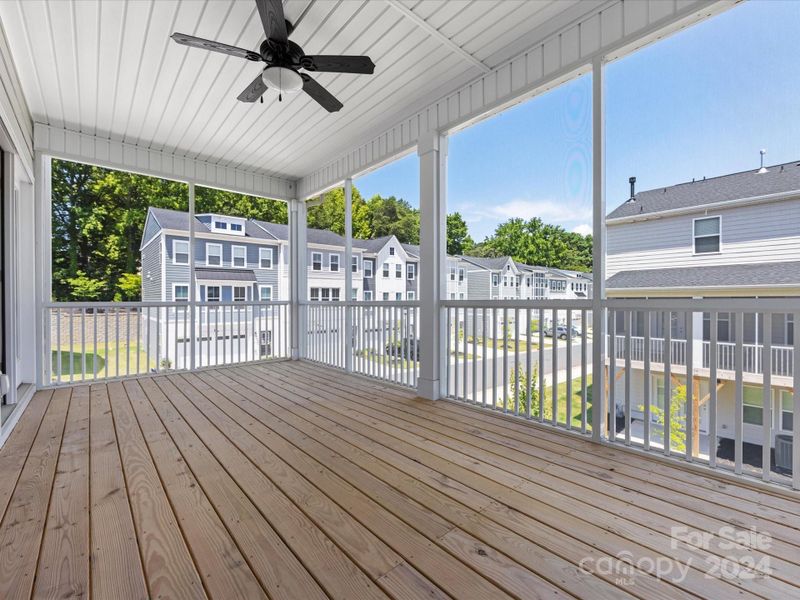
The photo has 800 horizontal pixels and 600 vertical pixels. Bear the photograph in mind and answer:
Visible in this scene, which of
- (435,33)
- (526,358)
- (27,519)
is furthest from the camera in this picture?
(526,358)

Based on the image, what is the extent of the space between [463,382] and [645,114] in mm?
2299

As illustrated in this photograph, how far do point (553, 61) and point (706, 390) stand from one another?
7.49ft

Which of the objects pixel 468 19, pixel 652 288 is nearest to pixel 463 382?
pixel 652 288

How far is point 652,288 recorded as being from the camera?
2.19 metres

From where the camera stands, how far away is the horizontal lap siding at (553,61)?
208cm

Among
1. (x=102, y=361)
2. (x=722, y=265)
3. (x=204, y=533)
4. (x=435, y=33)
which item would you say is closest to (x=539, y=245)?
(x=722, y=265)

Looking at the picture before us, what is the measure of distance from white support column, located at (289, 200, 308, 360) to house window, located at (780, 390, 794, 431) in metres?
4.96

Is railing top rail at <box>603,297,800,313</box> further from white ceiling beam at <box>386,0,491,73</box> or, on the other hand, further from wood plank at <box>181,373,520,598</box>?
white ceiling beam at <box>386,0,491,73</box>

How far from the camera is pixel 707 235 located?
2.05 meters

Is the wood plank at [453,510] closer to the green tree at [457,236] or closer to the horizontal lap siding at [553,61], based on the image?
the green tree at [457,236]

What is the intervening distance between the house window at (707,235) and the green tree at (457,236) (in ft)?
5.13

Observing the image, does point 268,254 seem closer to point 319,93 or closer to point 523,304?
point 319,93

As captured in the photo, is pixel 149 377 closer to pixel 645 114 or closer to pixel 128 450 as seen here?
pixel 128 450

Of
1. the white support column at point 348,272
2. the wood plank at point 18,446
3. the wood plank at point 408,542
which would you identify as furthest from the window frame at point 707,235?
the wood plank at point 18,446
